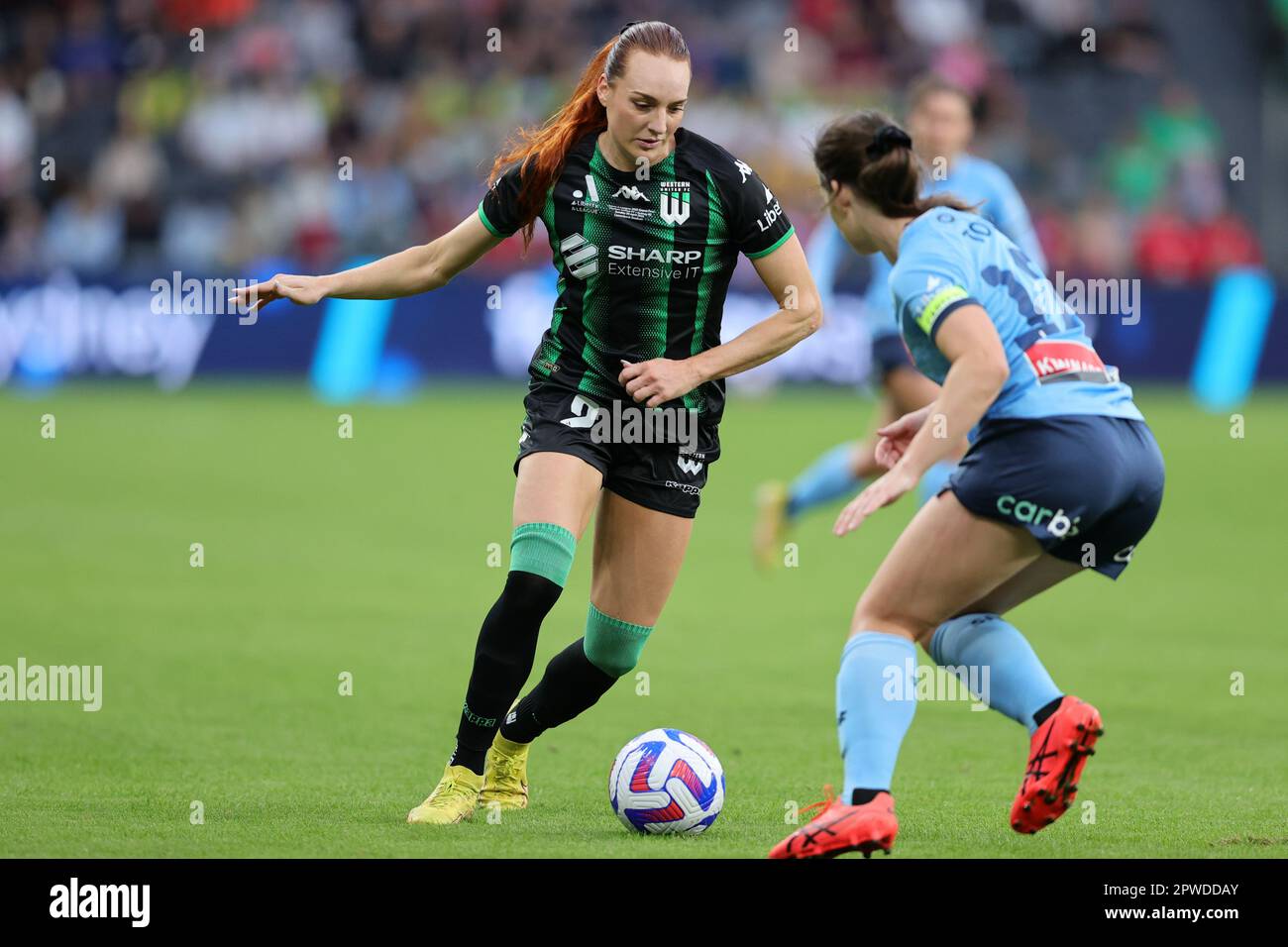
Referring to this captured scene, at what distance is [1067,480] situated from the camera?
5125 mm

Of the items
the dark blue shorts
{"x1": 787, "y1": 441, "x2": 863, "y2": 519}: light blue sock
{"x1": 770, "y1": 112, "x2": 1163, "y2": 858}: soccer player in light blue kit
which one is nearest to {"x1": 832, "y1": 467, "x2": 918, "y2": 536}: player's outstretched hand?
{"x1": 770, "y1": 112, "x2": 1163, "y2": 858}: soccer player in light blue kit

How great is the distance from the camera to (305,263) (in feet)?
76.1

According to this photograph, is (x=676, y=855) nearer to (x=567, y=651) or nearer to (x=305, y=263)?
(x=567, y=651)

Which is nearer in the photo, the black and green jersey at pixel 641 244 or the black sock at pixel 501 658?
the black sock at pixel 501 658

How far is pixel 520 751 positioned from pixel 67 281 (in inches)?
660

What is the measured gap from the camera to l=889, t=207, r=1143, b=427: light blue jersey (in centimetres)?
515

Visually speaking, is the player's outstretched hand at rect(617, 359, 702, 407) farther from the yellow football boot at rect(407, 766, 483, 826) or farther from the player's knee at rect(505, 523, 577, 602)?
the yellow football boot at rect(407, 766, 483, 826)

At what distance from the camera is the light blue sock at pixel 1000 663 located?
5.38m

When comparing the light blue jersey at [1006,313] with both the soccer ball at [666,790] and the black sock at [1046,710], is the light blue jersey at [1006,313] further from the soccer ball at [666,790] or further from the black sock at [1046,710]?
the soccer ball at [666,790]

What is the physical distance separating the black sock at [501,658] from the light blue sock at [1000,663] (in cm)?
123

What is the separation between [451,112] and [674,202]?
1983 centimetres

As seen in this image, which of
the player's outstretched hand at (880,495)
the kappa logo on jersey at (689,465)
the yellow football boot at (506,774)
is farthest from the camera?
the yellow football boot at (506,774)

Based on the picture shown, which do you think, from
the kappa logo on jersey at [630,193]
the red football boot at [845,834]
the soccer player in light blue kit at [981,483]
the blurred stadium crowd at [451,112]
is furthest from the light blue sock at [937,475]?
the blurred stadium crowd at [451,112]
